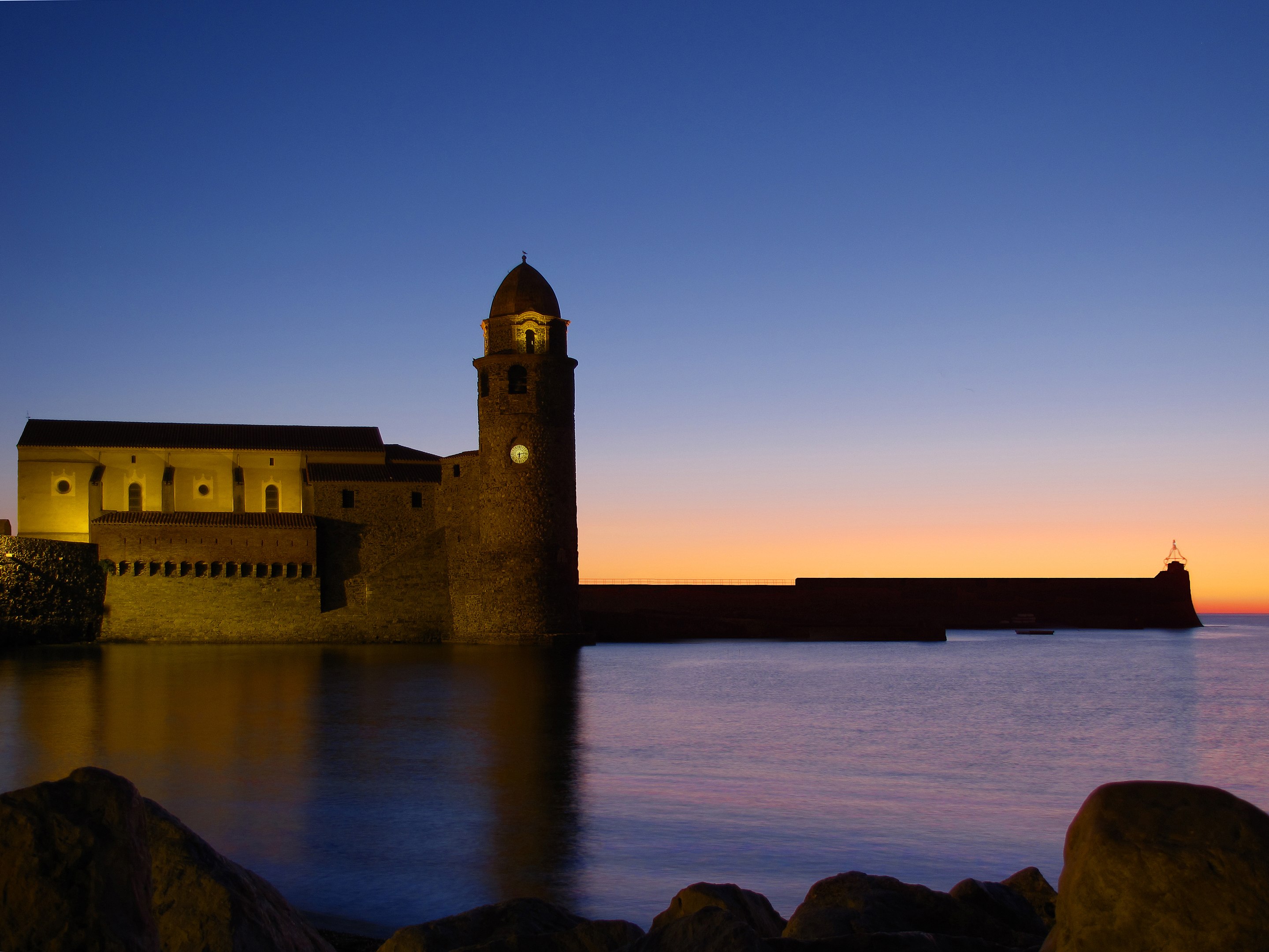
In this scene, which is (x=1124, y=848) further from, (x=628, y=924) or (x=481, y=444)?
(x=481, y=444)

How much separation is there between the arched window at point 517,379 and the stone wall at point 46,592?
12.7 metres

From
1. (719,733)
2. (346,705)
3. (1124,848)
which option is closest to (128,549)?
(346,705)

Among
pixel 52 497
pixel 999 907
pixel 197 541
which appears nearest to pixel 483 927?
pixel 999 907

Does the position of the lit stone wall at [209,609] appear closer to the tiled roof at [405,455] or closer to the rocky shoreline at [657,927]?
the tiled roof at [405,455]

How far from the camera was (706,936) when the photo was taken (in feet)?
10.4

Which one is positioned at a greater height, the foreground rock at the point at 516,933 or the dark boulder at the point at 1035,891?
the foreground rock at the point at 516,933

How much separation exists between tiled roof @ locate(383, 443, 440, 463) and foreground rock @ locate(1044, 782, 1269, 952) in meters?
32.3

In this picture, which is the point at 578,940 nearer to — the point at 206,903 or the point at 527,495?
the point at 206,903

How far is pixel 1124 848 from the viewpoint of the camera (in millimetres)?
2623

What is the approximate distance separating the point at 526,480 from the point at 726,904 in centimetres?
2537

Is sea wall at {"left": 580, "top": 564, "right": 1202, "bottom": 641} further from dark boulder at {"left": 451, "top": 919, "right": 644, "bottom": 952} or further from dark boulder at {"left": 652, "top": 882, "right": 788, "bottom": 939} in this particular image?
dark boulder at {"left": 451, "top": 919, "right": 644, "bottom": 952}

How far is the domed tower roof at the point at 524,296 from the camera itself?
29922 millimetres

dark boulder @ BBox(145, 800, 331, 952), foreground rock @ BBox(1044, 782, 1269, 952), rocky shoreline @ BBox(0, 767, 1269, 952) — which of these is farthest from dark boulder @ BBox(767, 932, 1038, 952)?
dark boulder @ BBox(145, 800, 331, 952)

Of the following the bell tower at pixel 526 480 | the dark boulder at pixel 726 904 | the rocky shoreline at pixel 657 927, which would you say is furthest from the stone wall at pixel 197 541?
the rocky shoreline at pixel 657 927
